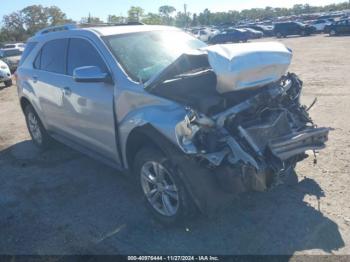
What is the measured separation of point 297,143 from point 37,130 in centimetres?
470

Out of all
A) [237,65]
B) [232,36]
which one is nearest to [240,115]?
[237,65]

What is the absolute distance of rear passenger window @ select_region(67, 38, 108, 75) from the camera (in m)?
4.84

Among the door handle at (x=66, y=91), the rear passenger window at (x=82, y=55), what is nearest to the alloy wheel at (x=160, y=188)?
the rear passenger window at (x=82, y=55)

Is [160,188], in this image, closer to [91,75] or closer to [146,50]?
[91,75]

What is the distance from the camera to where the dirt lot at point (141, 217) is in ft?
12.4

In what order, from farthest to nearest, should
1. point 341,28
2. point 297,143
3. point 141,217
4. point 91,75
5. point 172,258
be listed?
point 341,28 < point 91,75 < point 141,217 < point 297,143 < point 172,258

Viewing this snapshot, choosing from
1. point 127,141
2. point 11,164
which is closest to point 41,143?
point 11,164

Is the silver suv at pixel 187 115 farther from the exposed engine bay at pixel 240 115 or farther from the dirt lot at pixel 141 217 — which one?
the dirt lot at pixel 141 217

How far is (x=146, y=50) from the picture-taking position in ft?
16.0

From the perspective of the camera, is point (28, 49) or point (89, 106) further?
point (28, 49)

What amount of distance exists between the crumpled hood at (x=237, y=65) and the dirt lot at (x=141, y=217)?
4.42 feet

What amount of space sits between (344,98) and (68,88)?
252 inches

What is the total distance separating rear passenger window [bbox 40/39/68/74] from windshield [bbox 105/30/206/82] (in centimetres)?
111

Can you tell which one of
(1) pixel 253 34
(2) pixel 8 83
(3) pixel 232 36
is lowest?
(1) pixel 253 34
